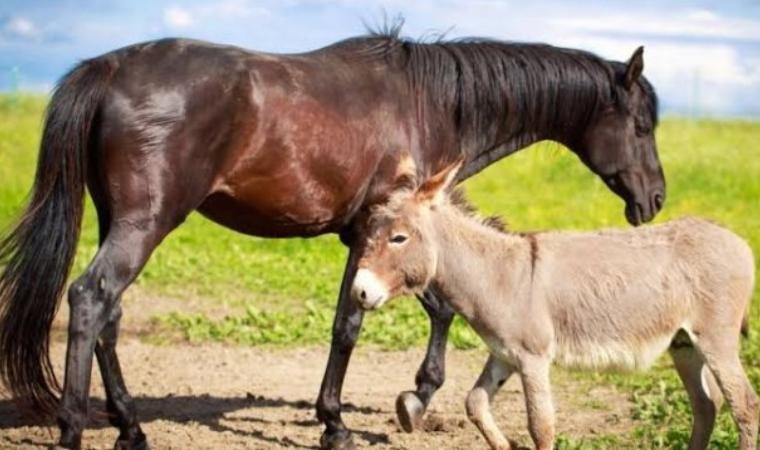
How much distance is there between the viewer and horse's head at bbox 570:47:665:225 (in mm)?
8555

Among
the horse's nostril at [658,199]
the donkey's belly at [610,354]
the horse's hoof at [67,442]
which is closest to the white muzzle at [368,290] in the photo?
the donkey's belly at [610,354]

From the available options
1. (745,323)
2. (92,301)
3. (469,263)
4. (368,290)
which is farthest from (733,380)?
(92,301)

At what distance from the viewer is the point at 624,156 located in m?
8.66

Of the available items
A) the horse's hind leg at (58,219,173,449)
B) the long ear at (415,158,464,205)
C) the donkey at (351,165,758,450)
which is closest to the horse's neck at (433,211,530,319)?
the donkey at (351,165,758,450)

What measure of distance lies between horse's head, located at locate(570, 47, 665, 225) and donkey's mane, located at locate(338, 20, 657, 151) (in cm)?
3

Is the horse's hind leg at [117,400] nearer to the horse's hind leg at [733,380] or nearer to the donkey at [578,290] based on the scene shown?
the donkey at [578,290]

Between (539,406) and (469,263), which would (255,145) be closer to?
(469,263)

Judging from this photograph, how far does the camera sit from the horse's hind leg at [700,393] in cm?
685

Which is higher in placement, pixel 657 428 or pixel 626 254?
pixel 626 254

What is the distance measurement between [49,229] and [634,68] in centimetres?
384

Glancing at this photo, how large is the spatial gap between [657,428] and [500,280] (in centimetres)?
210

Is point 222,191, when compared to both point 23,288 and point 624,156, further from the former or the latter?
point 624,156

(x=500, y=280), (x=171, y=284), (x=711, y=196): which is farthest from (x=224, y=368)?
(x=711, y=196)

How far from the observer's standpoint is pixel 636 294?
6602mm
